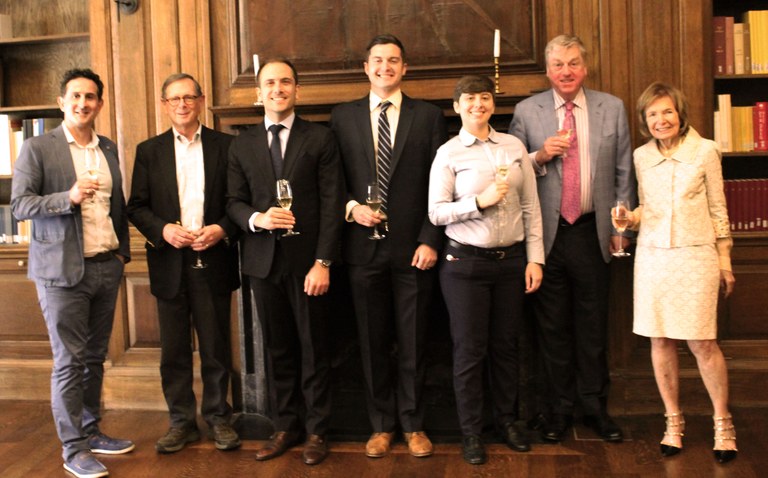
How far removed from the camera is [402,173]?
12.0ft

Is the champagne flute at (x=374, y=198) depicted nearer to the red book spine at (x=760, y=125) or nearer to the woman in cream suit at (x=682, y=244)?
the woman in cream suit at (x=682, y=244)

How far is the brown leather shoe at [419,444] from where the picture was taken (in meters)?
3.65

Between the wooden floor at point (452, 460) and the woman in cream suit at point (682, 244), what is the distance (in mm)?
144

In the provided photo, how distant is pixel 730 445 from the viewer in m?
3.52

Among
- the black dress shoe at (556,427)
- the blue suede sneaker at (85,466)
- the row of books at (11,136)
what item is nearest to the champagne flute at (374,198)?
the black dress shoe at (556,427)

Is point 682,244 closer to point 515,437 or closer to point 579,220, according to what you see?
point 579,220

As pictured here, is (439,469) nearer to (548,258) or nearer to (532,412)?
(532,412)

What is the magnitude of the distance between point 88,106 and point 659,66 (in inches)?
103

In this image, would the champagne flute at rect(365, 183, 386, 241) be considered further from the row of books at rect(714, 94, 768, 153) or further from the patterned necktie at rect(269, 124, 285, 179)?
the row of books at rect(714, 94, 768, 153)

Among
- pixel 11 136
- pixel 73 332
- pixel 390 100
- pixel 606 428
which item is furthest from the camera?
pixel 11 136

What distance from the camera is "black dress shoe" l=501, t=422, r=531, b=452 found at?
367cm

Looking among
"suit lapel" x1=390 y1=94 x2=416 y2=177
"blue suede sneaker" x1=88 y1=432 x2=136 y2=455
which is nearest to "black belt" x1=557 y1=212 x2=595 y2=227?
"suit lapel" x1=390 y1=94 x2=416 y2=177

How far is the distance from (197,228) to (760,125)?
9.08 feet

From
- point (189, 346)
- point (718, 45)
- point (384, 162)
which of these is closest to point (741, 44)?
point (718, 45)
